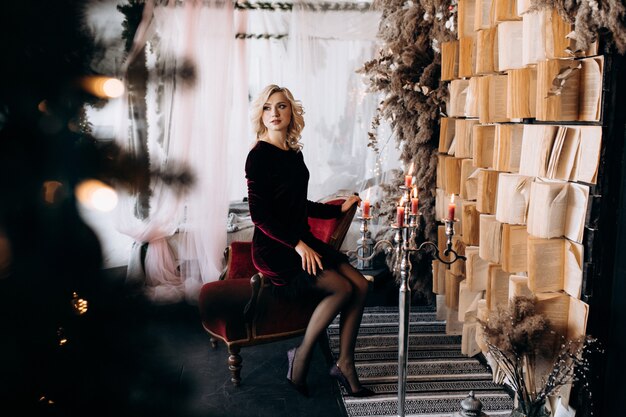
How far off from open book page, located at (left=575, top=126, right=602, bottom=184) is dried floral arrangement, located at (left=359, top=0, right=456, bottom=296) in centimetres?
145

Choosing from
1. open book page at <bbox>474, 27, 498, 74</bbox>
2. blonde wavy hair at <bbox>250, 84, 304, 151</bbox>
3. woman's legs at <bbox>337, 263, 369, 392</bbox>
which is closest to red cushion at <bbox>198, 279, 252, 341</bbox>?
woman's legs at <bbox>337, 263, 369, 392</bbox>

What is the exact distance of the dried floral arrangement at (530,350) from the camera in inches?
83.3

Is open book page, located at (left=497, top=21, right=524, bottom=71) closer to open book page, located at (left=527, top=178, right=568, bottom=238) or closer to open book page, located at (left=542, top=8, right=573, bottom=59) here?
open book page, located at (left=542, top=8, right=573, bottom=59)

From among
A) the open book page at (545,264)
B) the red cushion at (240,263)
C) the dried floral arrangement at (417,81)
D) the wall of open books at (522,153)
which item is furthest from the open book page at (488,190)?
the red cushion at (240,263)

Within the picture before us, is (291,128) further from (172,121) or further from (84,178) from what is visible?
(84,178)

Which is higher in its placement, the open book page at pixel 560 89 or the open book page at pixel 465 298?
the open book page at pixel 560 89

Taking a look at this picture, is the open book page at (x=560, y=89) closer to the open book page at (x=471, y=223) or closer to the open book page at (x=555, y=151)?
the open book page at (x=555, y=151)

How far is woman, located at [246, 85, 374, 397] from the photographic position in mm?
2715

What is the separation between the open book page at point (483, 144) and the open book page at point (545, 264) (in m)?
0.67

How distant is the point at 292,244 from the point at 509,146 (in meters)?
1.11

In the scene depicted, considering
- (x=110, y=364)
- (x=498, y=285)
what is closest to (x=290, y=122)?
(x=498, y=285)

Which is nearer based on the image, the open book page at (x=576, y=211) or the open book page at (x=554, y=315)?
the open book page at (x=576, y=211)

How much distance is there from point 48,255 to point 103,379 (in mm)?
276

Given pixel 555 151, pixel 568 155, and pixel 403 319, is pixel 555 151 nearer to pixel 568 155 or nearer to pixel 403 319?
pixel 568 155
